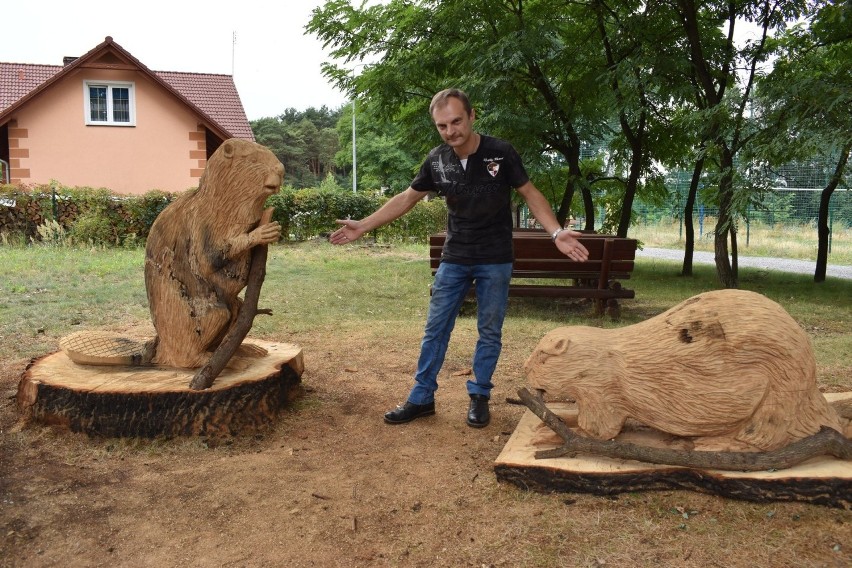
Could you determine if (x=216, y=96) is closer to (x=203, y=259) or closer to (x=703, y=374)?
(x=203, y=259)

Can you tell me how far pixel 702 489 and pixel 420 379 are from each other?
1.75 meters

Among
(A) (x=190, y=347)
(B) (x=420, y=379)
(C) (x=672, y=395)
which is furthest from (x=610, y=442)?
(A) (x=190, y=347)

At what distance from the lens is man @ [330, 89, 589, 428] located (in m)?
3.91

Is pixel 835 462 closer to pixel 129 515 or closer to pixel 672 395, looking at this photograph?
pixel 672 395

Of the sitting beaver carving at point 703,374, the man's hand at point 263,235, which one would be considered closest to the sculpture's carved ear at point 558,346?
the sitting beaver carving at point 703,374

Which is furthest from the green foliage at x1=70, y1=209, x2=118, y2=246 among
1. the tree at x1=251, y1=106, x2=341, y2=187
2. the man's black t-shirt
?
the tree at x1=251, y1=106, x2=341, y2=187

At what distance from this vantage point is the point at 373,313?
7980 mm

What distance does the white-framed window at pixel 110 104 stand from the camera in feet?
60.5

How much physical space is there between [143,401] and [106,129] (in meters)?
17.0

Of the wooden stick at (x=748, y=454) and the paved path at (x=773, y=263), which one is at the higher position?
the paved path at (x=773, y=263)

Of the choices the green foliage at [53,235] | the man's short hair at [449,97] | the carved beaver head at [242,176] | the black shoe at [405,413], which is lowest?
the black shoe at [405,413]

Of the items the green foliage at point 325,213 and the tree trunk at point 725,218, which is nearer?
the tree trunk at point 725,218

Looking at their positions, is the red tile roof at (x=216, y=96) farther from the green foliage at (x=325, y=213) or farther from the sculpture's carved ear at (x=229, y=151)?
the sculpture's carved ear at (x=229, y=151)

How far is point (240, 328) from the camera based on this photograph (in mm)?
3975
